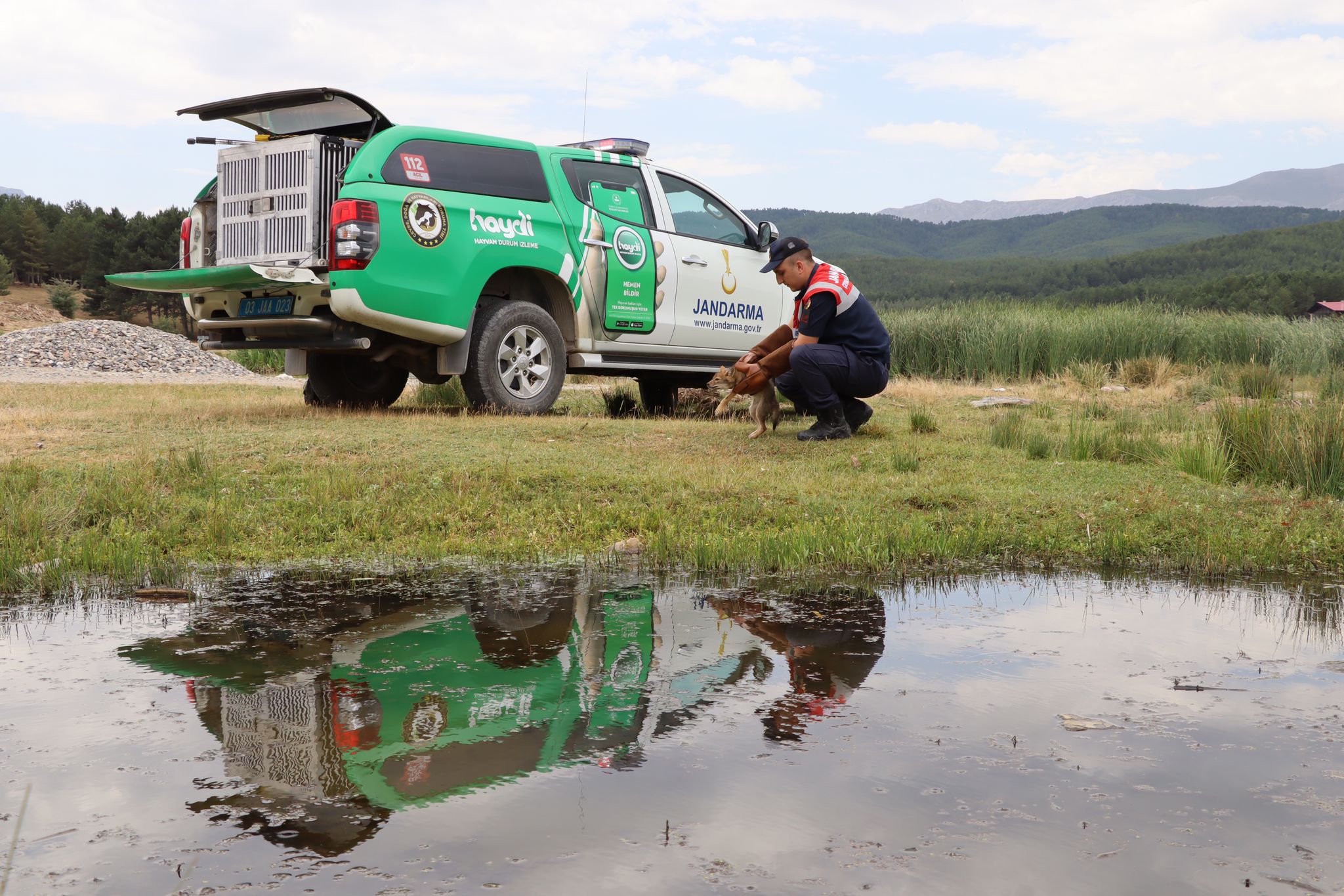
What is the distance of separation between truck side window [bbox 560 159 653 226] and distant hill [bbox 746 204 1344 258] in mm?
124722

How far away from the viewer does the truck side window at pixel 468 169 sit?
8648 millimetres

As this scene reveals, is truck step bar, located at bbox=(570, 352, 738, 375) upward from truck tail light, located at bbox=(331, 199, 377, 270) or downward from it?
downward

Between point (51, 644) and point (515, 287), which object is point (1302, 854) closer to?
point (51, 644)

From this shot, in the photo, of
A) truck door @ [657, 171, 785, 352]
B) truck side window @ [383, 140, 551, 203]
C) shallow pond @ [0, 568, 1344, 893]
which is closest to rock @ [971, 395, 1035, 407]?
truck door @ [657, 171, 785, 352]

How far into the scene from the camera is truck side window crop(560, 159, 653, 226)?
9906mm

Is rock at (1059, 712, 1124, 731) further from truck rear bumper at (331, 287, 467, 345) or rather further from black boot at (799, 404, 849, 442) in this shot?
truck rear bumper at (331, 287, 467, 345)

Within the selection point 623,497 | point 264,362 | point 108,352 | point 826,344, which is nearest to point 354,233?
point 623,497

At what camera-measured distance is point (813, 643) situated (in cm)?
387

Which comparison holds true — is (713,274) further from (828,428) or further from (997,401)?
(997,401)

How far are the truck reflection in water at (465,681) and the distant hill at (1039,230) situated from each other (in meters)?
131

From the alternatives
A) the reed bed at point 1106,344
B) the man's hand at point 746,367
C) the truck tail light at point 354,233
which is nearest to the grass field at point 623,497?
the man's hand at point 746,367

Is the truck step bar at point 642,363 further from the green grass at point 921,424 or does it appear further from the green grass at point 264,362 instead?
the green grass at point 264,362

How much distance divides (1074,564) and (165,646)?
381 cm

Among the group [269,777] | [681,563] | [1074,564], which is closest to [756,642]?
[681,563]
